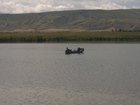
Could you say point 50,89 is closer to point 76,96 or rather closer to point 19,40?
point 76,96

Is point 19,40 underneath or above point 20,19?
underneath

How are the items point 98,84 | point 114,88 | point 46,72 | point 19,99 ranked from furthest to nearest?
point 46,72
point 98,84
point 114,88
point 19,99

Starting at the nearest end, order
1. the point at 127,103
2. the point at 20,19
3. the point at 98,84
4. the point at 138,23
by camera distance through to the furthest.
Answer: the point at 127,103 < the point at 98,84 < the point at 138,23 < the point at 20,19

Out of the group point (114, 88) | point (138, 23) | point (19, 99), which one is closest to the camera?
point (19, 99)

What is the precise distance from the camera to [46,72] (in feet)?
88.2

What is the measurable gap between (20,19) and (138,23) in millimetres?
74639

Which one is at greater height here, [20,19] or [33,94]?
[20,19]

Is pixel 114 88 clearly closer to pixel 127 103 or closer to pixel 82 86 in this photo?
pixel 82 86

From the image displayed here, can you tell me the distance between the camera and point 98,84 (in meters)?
20.7

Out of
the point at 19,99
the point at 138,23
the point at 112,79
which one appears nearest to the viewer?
the point at 19,99

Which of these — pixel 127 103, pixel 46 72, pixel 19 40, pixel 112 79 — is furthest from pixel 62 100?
pixel 19 40

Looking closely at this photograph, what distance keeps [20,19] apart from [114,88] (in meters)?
182

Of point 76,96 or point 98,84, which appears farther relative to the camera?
point 98,84

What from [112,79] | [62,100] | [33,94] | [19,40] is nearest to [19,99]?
[33,94]
